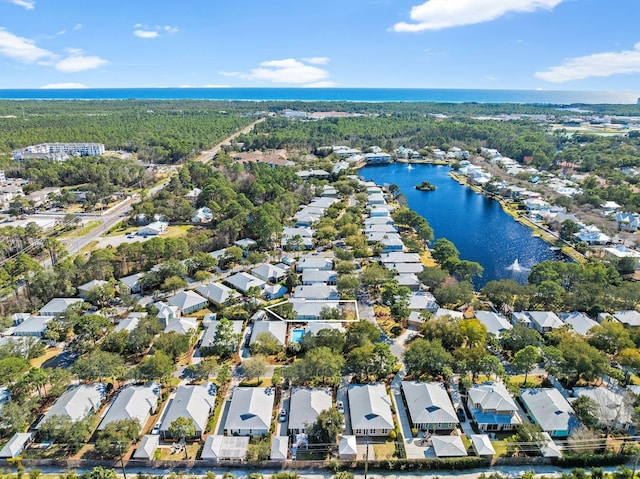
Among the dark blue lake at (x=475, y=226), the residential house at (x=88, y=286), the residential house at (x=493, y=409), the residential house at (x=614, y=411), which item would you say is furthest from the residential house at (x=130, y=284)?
the residential house at (x=614, y=411)

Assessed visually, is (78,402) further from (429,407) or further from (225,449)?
(429,407)

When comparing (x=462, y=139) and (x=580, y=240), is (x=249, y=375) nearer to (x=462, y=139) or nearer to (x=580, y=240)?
(x=580, y=240)

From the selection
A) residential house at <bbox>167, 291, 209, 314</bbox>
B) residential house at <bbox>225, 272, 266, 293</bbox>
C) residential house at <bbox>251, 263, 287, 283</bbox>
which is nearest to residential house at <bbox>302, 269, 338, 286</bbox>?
Result: residential house at <bbox>251, 263, 287, 283</bbox>

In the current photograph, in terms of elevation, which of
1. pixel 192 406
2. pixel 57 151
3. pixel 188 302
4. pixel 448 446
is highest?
pixel 57 151

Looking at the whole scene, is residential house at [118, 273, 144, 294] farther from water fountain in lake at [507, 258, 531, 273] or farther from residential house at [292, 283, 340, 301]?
water fountain in lake at [507, 258, 531, 273]

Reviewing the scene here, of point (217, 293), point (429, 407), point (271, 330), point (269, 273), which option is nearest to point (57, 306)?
point (217, 293)

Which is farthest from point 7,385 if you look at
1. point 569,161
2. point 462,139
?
point 462,139

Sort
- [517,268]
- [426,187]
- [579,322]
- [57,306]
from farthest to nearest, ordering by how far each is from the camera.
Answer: [426,187] < [517,268] < [57,306] < [579,322]
